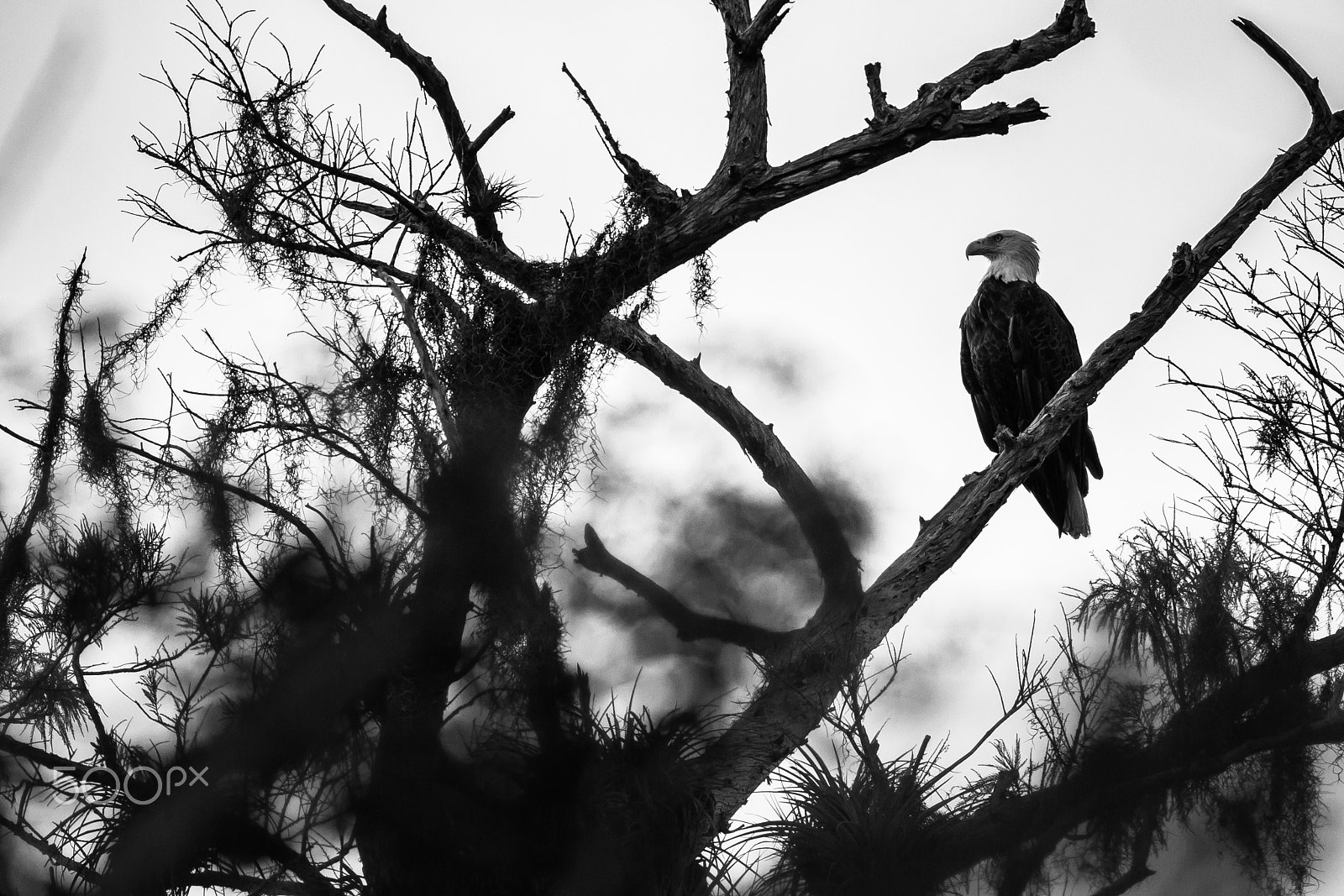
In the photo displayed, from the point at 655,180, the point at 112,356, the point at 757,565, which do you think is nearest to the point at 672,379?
the point at 655,180

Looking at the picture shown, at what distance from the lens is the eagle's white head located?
28.5 ft

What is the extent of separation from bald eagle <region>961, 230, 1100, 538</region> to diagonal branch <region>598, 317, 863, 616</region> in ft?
5.37

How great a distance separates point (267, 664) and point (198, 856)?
2.08ft

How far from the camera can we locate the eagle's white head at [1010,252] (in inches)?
342

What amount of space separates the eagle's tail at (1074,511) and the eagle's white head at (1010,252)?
7.65 ft

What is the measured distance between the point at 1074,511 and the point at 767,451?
2013 mm

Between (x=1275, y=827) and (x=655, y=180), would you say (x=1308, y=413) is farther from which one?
(x=655, y=180)

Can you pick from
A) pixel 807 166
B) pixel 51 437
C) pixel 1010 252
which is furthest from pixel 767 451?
pixel 1010 252

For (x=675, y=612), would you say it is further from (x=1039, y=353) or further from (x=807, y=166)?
(x=1039, y=353)

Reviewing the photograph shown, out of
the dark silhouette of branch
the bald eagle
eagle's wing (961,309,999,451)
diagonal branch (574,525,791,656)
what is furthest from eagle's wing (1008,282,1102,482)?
the dark silhouette of branch

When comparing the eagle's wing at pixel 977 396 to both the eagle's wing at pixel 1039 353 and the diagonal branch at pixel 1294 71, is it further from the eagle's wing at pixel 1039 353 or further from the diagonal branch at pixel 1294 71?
the diagonal branch at pixel 1294 71

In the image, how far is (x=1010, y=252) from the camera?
29.0 feet

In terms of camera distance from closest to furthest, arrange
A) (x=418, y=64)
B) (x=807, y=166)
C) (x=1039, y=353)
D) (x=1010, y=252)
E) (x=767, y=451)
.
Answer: (x=807, y=166), (x=418, y=64), (x=767, y=451), (x=1039, y=353), (x=1010, y=252)

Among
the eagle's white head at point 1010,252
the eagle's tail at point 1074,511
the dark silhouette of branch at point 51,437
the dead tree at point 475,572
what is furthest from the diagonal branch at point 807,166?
the eagle's white head at point 1010,252
